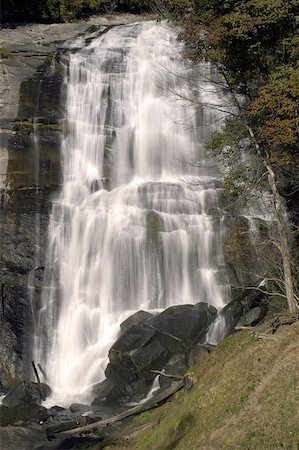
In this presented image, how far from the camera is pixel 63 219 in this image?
67.9ft

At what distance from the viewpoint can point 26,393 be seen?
620 inches

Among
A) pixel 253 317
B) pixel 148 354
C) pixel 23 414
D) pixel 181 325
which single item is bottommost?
pixel 23 414

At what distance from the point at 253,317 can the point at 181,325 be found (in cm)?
225

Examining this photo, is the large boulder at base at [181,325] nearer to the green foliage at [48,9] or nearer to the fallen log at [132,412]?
the fallen log at [132,412]

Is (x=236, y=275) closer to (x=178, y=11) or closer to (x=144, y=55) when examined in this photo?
(x=178, y=11)

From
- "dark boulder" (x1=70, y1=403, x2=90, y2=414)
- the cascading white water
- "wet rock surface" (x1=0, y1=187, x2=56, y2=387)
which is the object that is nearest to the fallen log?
"dark boulder" (x1=70, y1=403, x2=90, y2=414)

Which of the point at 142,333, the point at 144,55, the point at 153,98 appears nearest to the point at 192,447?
the point at 142,333

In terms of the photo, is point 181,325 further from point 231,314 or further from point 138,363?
point 138,363

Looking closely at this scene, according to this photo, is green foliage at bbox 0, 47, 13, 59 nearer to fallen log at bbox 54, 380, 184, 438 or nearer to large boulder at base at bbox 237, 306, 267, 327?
large boulder at base at bbox 237, 306, 267, 327

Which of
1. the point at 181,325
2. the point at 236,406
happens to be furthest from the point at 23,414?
the point at 236,406

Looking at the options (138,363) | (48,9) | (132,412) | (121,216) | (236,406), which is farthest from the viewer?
(48,9)

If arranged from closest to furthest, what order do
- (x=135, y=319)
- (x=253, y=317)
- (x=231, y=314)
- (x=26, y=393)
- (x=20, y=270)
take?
(x=253, y=317) → (x=26, y=393) → (x=231, y=314) → (x=135, y=319) → (x=20, y=270)

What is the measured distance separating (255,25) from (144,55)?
48.6 ft

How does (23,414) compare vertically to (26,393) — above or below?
below
